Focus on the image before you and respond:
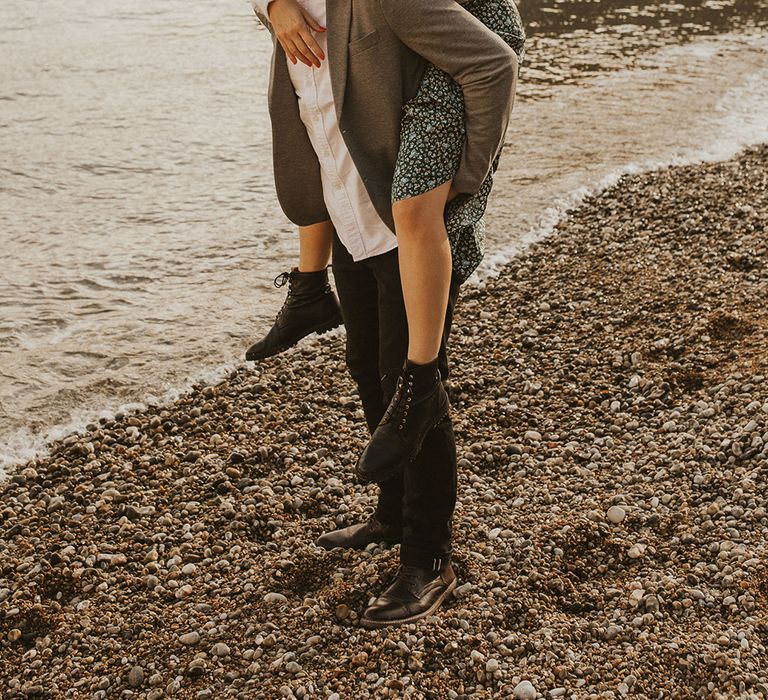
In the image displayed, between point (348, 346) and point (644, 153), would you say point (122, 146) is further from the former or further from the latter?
point (348, 346)

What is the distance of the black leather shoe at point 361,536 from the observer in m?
3.71

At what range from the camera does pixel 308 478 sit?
14.2 ft

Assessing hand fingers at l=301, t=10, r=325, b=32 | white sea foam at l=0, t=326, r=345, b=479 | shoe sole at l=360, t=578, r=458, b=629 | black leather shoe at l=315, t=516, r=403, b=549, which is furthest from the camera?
white sea foam at l=0, t=326, r=345, b=479

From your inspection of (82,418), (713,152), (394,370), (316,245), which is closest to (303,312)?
(316,245)

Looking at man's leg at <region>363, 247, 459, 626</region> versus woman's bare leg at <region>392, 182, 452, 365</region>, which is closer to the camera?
woman's bare leg at <region>392, 182, 452, 365</region>

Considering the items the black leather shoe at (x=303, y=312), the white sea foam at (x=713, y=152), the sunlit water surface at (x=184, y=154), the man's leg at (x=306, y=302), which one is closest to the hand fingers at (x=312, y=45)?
the man's leg at (x=306, y=302)

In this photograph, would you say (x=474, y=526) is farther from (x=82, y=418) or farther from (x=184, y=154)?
(x=184, y=154)

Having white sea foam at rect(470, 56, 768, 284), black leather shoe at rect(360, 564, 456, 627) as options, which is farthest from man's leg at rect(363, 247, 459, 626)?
white sea foam at rect(470, 56, 768, 284)

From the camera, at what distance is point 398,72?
2523mm

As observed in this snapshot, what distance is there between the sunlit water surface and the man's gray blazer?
9.87ft

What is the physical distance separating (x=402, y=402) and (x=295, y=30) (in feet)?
3.60

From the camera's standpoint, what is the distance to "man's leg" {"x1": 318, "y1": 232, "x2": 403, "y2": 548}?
2.97 metres

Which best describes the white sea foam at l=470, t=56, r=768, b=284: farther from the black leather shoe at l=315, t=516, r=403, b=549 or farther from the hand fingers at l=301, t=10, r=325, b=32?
the hand fingers at l=301, t=10, r=325, b=32

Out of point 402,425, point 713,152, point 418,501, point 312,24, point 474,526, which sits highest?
point 312,24
